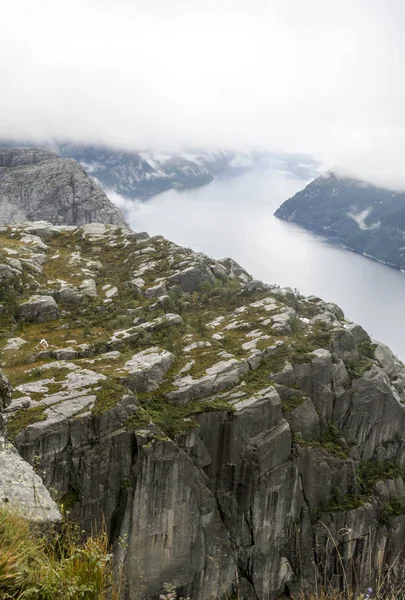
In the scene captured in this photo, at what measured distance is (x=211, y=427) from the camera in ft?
76.8

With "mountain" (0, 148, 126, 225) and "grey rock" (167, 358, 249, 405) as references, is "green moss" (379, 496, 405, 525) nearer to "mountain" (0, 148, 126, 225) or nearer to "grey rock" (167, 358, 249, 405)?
"grey rock" (167, 358, 249, 405)

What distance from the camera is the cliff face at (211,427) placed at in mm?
21078

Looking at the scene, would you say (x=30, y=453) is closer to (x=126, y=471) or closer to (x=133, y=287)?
(x=126, y=471)

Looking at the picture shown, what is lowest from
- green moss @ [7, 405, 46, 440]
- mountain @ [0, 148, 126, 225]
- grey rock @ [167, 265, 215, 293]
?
mountain @ [0, 148, 126, 225]

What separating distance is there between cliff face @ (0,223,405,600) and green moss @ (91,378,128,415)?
0.06 m

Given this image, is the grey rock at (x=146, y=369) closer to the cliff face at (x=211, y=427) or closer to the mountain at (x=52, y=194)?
the cliff face at (x=211, y=427)

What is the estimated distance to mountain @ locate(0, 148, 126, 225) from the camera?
4911 inches

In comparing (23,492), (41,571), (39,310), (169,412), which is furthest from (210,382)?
(41,571)

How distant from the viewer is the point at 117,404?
21.4 m

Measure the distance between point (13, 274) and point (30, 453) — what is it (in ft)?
61.7

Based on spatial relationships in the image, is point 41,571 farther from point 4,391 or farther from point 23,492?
point 4,391

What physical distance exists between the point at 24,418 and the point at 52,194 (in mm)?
124349

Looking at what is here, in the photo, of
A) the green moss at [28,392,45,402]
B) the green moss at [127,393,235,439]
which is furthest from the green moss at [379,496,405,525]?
the green moss at [28,392,45,402]

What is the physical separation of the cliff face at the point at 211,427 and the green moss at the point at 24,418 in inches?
2.9
